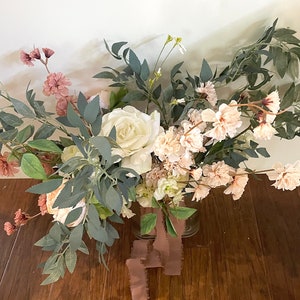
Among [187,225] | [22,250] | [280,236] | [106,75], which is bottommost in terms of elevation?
[280,236]

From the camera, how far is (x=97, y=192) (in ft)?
2.37

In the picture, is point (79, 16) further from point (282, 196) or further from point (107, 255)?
point (282, 196)

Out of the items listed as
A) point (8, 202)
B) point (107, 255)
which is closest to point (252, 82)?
point (107, 255)

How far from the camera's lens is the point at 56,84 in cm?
89

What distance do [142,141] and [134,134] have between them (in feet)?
0.06

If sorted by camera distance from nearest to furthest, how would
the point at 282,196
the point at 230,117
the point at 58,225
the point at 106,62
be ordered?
1. the point at 230,117
2. the point at 58,225
3. the point at 106,62
4. the point at 282,196

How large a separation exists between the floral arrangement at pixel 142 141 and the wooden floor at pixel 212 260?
17cm

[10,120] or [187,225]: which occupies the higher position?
[10,120]

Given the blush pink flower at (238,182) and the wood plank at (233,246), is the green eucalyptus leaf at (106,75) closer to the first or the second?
the blush pink flower at (238,182)

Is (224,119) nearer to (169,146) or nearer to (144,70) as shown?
(169,146)

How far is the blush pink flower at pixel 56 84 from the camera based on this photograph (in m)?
0.89

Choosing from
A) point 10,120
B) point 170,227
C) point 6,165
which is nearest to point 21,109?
point 10,120

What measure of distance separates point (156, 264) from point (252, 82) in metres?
0.45

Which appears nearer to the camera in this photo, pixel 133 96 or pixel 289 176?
pixel 289 176
